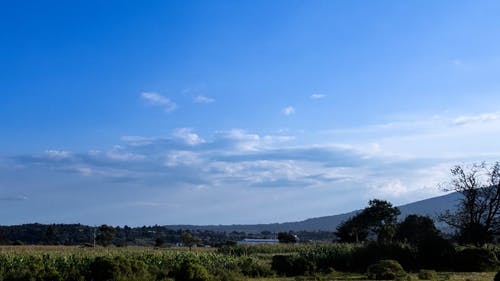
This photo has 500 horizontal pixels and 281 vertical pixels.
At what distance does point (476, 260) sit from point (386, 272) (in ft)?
35.6

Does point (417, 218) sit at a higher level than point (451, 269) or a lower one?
higher

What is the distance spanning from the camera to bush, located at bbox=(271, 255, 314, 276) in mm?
40312

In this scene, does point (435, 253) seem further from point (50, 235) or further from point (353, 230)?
point (50, 235)

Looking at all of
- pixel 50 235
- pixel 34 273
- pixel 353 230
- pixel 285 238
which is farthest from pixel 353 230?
pixel 34 273

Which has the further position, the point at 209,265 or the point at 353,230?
the point at 353,230

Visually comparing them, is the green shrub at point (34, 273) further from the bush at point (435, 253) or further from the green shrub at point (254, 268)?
the bush at point (435, 253)

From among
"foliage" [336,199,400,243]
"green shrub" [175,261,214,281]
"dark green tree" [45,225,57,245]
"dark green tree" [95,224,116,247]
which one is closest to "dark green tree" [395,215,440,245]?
"foliage" [336,199,400,243]

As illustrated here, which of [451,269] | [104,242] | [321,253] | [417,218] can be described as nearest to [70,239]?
[104,242]

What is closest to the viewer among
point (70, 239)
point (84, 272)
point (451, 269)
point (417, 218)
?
point (84, 272)

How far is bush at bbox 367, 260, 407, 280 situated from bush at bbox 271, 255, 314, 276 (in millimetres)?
6075

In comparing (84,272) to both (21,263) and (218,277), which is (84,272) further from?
(218,277)

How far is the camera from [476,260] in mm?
41406

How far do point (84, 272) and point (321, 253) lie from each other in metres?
19.9

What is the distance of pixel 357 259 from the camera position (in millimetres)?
46219
